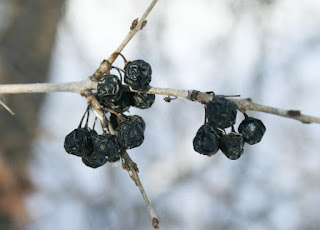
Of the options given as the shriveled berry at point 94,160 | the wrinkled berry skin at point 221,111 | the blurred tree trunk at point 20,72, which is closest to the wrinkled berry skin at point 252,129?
the wrinkled berry skin at point 221,111

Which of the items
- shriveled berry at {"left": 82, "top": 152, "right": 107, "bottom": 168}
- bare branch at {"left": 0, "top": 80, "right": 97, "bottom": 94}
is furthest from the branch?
shriveled berry at {"left": 82, "top": 152, "right": 107, "bottom": 168}

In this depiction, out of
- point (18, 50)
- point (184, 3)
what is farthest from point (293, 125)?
point (18, 50)

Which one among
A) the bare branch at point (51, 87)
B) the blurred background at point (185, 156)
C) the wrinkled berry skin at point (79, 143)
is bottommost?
the wrinkled berry skin at point (79, 143)

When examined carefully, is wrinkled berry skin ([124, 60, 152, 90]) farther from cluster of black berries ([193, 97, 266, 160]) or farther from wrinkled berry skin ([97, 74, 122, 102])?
cluster of black berries ([193, 97, 266, 160])

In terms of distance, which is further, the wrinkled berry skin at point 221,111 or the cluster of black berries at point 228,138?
the cluster of black berries at point 228,138

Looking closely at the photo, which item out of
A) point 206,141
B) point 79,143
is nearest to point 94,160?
point 79,143

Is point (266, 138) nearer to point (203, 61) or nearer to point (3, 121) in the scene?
point (203, 61)

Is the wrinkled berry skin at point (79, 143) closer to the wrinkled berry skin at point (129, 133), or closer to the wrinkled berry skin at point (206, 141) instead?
the wrinkled berry skin at point (129, 133)
